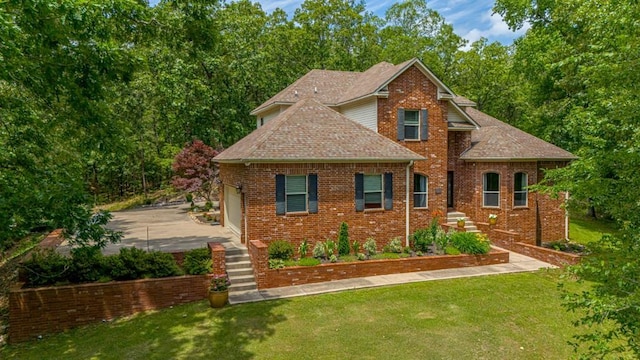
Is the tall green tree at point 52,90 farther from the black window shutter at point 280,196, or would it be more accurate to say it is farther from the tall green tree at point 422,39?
the tall green tree at point 422,39

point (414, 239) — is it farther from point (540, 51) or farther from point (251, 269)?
point (540, 51)

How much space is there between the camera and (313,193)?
15.1 m

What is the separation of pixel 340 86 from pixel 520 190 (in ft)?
38.9

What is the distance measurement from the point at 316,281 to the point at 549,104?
2238 cm

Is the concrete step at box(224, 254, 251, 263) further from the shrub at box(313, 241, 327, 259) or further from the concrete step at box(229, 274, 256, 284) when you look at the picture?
the shrub at box(313, 241, 327, 259)

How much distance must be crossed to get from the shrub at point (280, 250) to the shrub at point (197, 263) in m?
2.19

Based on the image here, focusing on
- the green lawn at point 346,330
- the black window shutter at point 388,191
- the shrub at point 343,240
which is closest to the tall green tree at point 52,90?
the green lawn at point 346,330

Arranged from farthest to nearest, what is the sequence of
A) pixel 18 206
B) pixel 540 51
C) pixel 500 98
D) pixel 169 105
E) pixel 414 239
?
pixel 500 98, pixel 169 105, pixel 540 51, pixel 414 239, pixel 18 206

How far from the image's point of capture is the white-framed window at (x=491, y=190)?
63.6 feet

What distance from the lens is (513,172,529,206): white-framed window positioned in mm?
19328

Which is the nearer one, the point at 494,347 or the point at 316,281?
the point at 494,347

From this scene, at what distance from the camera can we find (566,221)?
66.2 ft

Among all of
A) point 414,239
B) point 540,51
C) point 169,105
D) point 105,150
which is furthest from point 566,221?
point 169,105

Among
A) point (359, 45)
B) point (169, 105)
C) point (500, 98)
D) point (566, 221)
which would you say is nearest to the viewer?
point (566, 221)
